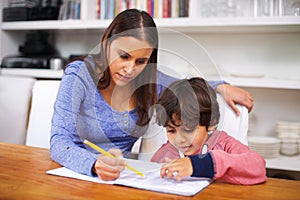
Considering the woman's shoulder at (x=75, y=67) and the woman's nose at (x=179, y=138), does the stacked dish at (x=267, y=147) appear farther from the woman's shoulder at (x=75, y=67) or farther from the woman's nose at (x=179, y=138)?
the woman's nose at (x=179, y=138)

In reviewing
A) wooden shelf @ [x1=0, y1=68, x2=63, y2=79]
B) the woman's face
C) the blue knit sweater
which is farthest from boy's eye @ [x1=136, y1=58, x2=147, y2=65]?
wooden shelf @ [x1=0, y1=68, x2=63, y2=79]

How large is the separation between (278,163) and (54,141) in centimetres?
148

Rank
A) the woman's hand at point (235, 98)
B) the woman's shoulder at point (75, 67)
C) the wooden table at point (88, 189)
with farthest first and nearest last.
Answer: the woman's hand at point (235, 98) → the woman's shoulder at point (75, 67) → the wooden table at point (88, 189)

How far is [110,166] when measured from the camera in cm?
99

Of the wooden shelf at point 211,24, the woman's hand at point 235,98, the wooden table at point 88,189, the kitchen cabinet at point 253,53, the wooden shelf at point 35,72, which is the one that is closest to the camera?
the wooden table at point 88,189

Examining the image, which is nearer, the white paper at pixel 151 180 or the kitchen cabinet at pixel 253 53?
the white paper at pixel 151 180

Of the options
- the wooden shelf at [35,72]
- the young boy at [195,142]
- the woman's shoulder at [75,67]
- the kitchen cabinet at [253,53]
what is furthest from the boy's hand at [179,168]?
the wooden shelf at [35,72]

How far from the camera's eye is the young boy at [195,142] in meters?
0.96

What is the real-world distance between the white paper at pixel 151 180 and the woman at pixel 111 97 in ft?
0.07

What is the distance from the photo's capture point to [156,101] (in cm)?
105

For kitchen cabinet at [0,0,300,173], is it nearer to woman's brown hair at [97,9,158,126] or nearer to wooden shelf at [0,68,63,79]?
wooden shelf at [0,68,63,79]

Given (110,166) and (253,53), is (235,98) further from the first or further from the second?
(253,53)

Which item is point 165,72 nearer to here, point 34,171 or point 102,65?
point 102,65

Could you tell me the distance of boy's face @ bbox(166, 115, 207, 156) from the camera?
96 cm
